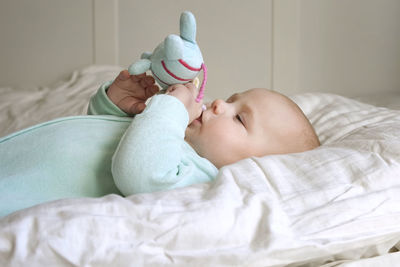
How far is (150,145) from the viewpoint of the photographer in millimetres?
896

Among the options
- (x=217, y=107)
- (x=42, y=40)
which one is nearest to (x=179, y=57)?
(x=217, y=107)

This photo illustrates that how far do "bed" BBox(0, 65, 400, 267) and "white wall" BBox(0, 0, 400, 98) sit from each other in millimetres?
1679

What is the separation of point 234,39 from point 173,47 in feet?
5.81

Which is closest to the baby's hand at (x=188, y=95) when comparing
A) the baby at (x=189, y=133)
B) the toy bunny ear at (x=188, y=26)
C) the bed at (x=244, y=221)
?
the baby at (x=189, y=133)

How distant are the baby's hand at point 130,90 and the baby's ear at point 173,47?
272 millimetres

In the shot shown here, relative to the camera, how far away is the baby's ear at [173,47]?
94 centimetres

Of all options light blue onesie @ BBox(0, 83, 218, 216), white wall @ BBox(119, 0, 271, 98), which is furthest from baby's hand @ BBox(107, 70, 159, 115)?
white wall @ BBox(119, 0, 271, 98)

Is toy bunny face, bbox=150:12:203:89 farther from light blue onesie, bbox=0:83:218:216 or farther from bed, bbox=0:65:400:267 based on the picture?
bed, bbox=0:65:400:267

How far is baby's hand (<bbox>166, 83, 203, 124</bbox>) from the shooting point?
103 cm

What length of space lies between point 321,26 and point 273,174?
1.89 metres

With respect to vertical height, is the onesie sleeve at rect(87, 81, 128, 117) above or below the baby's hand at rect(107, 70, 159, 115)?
below

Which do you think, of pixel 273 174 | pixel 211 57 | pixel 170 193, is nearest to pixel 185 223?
pixel 170 193

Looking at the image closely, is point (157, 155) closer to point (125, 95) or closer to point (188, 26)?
point (188, 26)

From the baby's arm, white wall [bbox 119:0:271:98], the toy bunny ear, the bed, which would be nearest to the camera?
the bed
